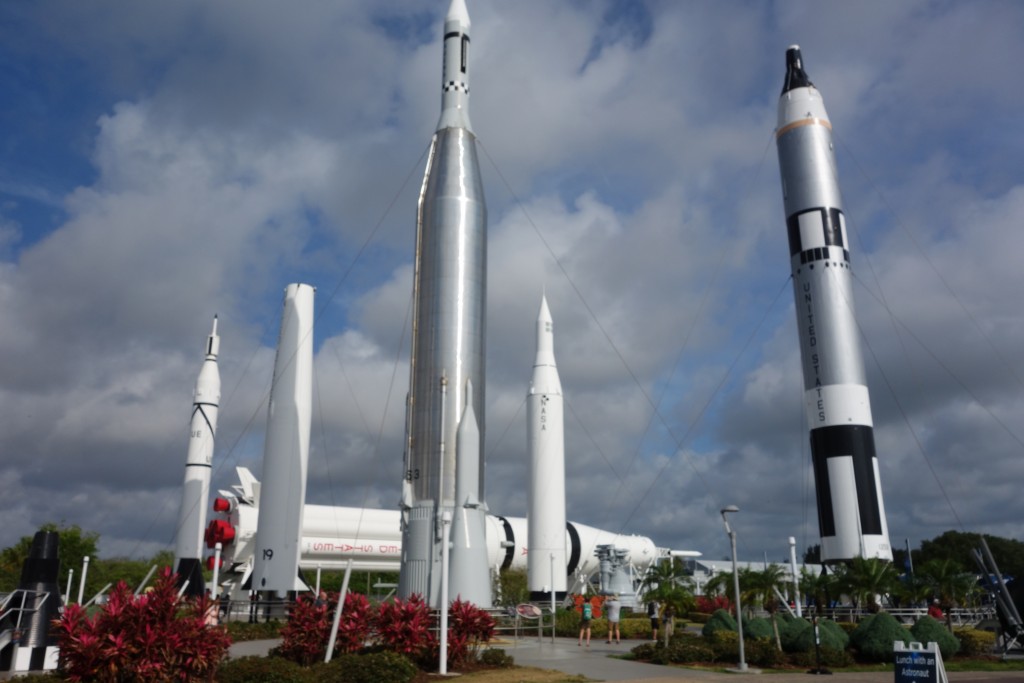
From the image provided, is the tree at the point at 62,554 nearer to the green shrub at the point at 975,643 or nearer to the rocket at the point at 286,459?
the rocket at the point at 286,459

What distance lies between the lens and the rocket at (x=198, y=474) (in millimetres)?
35281

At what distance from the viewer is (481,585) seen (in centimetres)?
2130

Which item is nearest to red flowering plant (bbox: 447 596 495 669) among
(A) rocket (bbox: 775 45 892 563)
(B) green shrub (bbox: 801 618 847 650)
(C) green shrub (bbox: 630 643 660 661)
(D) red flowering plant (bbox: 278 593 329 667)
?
(D) red flowering plant (bbox: 278 593 329 667)

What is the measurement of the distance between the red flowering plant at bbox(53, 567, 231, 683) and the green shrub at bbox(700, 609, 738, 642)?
16.1 metres

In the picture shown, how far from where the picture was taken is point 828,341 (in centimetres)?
3297

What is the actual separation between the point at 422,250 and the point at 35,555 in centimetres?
1427

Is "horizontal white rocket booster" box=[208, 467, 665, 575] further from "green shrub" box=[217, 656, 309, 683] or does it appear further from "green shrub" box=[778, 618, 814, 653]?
"green shrub" box=[217, 656, 309, 683]

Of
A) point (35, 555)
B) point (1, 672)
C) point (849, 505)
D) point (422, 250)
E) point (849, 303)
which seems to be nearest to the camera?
point (1, 672)

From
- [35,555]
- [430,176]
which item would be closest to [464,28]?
[430,176]

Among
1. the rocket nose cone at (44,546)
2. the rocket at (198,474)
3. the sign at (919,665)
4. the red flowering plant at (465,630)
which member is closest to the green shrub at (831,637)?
the red flowering plant at (465,630)

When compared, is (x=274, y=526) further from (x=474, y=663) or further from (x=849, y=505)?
(x=849, y=505)

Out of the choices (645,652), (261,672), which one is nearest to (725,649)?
(645,652)

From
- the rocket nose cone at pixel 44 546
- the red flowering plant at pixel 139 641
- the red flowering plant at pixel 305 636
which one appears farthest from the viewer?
the rocket nose cone at pixel 44 546

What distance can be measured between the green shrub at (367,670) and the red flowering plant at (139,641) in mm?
2040
